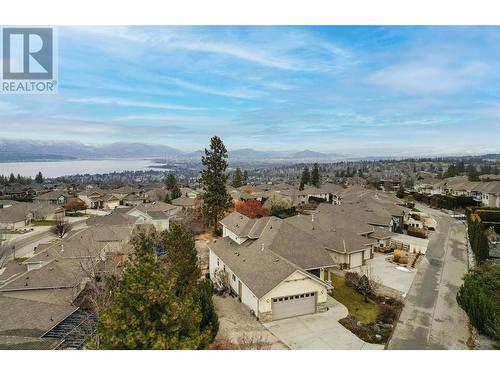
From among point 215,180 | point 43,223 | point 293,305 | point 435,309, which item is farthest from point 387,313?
point 43,223

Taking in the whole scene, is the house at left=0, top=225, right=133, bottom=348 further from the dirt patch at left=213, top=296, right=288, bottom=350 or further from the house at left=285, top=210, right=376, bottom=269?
the house at left=285, top=210, right=376, bottom=269

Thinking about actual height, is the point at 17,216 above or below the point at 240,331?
below

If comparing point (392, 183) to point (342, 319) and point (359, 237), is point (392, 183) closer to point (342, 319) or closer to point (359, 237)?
point (359, 237)

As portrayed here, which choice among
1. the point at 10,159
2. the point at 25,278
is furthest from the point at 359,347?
the point at 10,159

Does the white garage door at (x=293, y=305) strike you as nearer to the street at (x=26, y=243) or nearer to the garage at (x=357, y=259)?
the garage at (x=357, y=259)

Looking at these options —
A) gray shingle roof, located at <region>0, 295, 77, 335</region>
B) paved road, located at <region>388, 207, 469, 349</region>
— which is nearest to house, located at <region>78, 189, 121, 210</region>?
gray shingle roof, located at <region>0, 295, 77, 335</region>

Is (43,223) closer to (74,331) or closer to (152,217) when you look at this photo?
(152,217)
